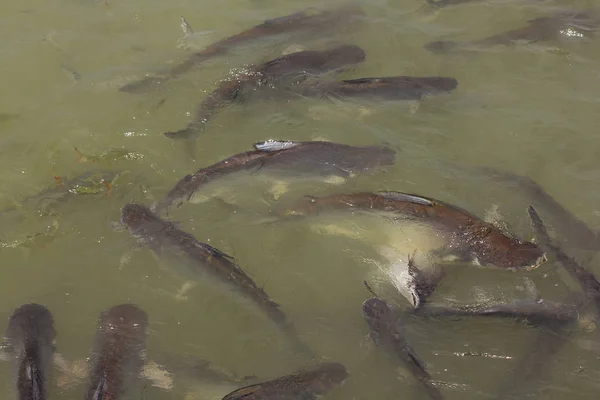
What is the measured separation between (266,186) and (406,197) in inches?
58.8

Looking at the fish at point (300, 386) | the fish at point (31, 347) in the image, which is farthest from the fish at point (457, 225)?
the fish at point (31, 347)

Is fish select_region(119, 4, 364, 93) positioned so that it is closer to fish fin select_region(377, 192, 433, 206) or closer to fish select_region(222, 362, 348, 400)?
fish fin select_region(377, 192, 433, 206)

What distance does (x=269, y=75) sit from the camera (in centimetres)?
667

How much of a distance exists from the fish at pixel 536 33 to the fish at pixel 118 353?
532 centimetres

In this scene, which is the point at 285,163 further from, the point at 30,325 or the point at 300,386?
the point at 30,325

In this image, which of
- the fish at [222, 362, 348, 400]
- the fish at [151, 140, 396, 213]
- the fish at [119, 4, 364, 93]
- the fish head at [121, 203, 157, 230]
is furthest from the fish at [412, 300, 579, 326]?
the fish at [119, 4, 364, 93]

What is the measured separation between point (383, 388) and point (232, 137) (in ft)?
10.9

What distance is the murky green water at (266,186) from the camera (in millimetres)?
4332

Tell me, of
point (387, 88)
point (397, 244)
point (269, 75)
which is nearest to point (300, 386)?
point (397, 244)

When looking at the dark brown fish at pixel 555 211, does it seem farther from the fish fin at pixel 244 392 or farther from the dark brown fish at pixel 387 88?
the fish fin at pixel 244 392

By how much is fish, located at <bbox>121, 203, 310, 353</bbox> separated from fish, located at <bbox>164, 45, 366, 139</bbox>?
1.32 metres

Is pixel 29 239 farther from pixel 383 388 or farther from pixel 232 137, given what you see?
pixel 383 388

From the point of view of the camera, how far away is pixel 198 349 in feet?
14.5

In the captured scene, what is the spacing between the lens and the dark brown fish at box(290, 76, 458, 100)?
6336mm
